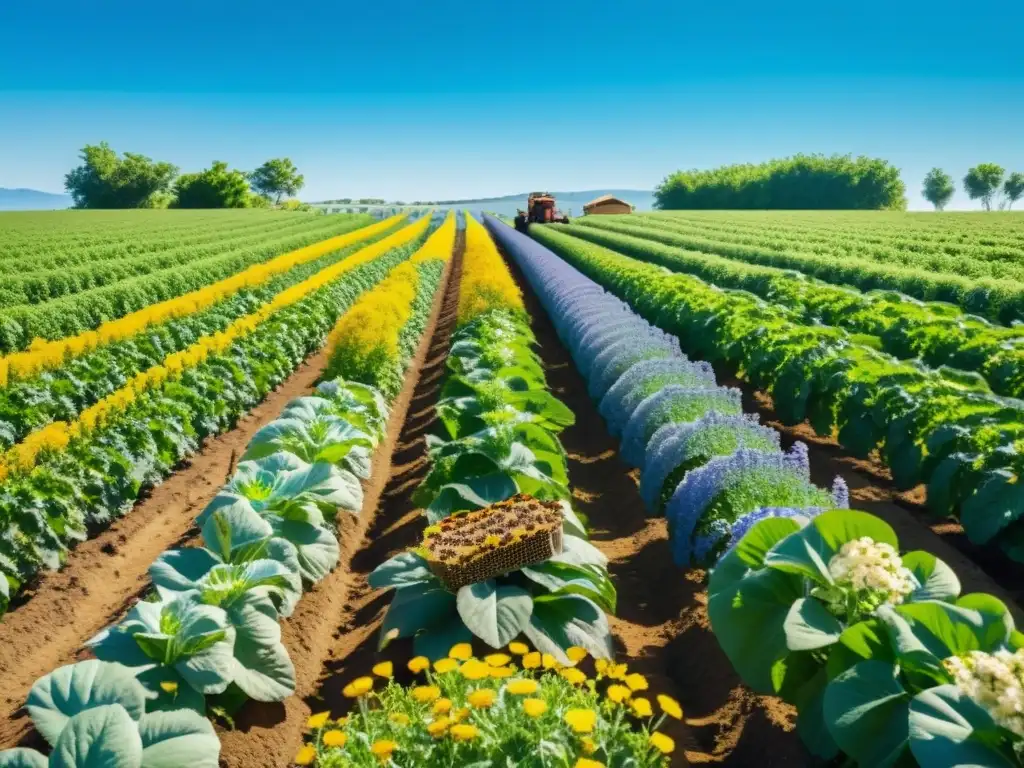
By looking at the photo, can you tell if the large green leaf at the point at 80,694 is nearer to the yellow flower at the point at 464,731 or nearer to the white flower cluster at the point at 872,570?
the yellow flower at the point at 464,731

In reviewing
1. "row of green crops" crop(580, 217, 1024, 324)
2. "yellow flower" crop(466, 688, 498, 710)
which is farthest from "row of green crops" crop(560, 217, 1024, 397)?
"yellow flower" crop(466, 688, 498, 710)

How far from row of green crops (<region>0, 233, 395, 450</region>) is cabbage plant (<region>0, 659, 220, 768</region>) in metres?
5.40

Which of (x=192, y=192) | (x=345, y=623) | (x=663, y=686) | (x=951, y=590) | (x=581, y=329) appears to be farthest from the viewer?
(x=192, y=192)

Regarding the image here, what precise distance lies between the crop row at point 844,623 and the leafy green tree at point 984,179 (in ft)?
468

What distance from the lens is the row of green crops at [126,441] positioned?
228 inches

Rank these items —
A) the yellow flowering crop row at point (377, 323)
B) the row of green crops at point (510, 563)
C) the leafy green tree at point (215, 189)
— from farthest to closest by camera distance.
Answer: the leafy green tree at point (215, 189) < the yellow flowering crop row at point (377, 323) < the row of green crops at point (510, 563)

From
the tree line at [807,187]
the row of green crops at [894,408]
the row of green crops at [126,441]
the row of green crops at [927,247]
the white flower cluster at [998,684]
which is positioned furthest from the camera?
the tree line at [807,187]

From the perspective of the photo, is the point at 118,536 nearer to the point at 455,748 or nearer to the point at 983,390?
the point at 455,748

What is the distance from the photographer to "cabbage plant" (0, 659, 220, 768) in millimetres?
2777

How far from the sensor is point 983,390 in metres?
6.28

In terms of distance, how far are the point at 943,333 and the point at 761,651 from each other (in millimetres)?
7080

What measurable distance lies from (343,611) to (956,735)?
13.1 feet

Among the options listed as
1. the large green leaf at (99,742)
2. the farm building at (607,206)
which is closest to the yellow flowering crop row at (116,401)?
the large green leaf at (99,742)

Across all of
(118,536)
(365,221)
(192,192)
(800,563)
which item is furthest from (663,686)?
(192,192)
